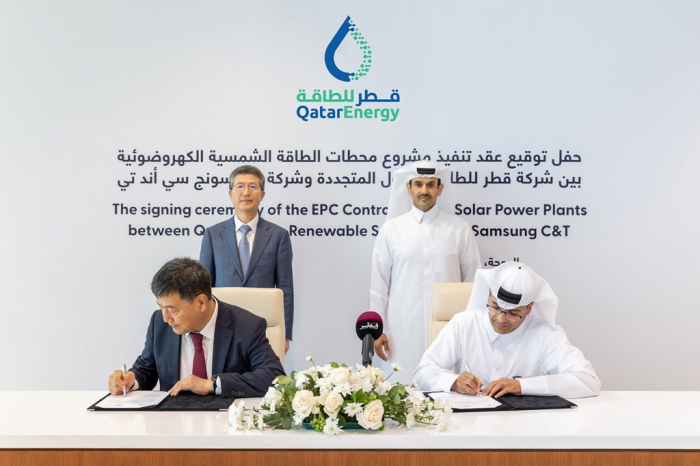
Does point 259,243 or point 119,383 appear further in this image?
point 259,243

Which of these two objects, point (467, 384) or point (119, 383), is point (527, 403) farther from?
point (119, 383)

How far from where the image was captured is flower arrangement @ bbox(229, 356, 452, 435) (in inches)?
70.6

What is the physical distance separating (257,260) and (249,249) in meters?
0.12

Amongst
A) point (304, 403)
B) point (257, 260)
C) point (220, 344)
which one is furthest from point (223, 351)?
point (257, 260)

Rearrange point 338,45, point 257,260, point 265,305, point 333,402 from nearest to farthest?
point 333,402
point 265,305
point 257,260
point 338,45

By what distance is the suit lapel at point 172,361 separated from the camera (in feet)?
8.73

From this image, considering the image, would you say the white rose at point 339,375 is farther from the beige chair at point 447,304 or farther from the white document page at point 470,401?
the beige chair at point 447,304

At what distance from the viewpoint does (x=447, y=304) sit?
10.4 ft

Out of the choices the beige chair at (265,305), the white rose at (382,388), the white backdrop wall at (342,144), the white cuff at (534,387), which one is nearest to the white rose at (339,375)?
the white rose at (382,388)

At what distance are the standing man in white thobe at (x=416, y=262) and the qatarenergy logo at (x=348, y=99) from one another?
0.61 metres

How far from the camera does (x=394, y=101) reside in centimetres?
485

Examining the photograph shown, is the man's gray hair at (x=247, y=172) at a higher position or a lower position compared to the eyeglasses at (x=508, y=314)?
higher
